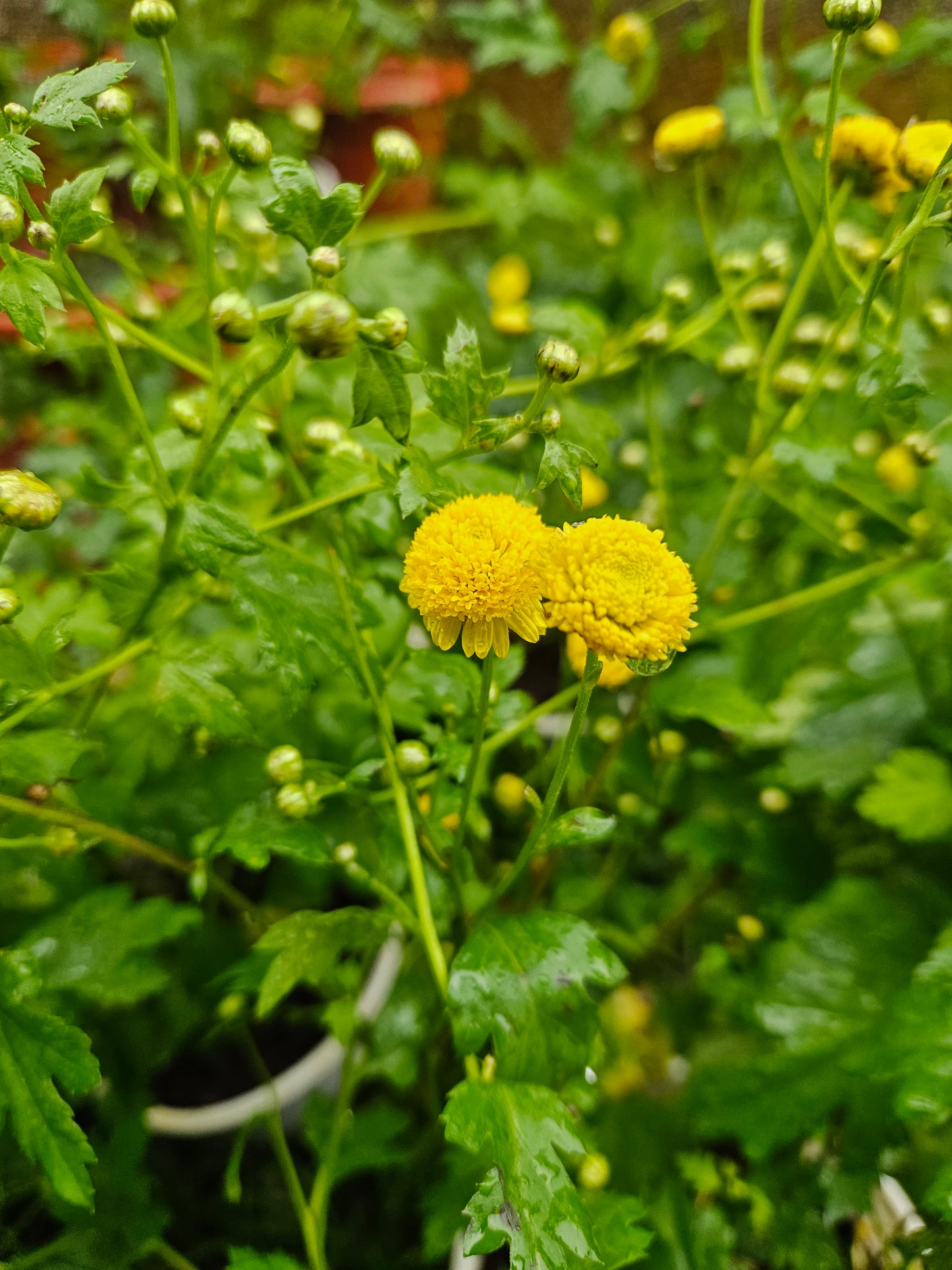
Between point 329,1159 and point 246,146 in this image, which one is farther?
point 329,1159

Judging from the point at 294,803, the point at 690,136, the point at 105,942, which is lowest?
the point at 105,942

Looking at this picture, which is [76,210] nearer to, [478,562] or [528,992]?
[478,562]

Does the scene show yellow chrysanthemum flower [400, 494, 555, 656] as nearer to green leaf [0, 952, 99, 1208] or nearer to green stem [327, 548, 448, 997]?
green stem [327, 548, 448, 997]

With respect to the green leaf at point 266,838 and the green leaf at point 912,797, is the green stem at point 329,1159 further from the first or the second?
the green leaf at point 912,797

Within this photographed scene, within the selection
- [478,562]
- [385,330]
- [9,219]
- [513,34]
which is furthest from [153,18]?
[513,34]

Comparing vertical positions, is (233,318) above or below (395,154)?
below

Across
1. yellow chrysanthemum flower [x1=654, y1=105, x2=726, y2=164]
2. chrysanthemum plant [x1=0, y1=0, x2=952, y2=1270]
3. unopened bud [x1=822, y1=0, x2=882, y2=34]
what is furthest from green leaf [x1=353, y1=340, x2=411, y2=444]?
yellow chrysanthemum flower [x1=654, y1=105, x2=726, y2=164]

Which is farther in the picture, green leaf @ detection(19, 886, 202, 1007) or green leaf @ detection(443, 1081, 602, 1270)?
green leaf @ detection(19, 886, 202, 1007)

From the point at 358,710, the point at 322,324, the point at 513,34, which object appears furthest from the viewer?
the point at 513,34

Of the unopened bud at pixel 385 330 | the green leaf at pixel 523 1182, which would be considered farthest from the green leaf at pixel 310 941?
the unopened bud at pixel 385 330
